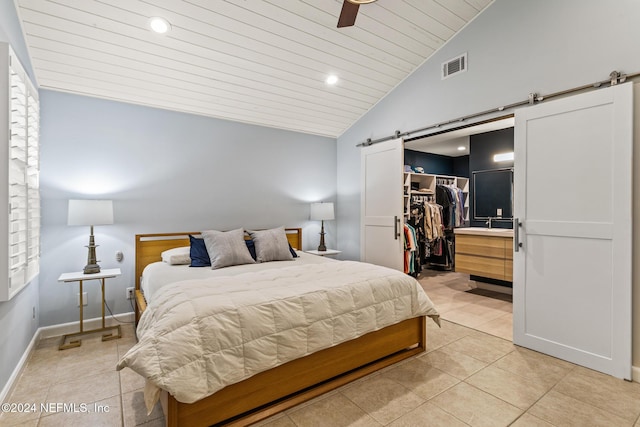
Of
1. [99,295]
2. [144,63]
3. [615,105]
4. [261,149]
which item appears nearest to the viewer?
[615,105]

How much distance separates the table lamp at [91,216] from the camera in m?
2.88

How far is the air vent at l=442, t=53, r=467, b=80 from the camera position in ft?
11.2

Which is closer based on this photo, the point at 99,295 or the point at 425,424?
the point at 425,424

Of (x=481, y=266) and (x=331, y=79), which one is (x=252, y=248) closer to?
(x=331, y=79)

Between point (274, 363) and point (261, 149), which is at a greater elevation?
point (261, 149)

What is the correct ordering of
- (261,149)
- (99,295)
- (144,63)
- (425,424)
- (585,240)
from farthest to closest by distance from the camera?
(261,149)
(99,295)
(144,63)
(585,240)
(425,424)

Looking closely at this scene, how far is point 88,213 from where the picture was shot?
9.59 feet

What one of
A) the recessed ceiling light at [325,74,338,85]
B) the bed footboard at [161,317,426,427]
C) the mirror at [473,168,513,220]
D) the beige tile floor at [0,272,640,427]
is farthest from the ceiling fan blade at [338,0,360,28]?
the mirror at [473,168,513,220]

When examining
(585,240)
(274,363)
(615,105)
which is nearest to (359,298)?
(274,363)

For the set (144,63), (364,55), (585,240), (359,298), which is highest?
(364,55)

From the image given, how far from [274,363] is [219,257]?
5.17 feet

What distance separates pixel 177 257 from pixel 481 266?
3961 millimetres

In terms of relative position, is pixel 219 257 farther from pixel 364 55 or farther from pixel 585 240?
pixel 585 240

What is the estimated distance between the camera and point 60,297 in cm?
315
